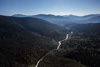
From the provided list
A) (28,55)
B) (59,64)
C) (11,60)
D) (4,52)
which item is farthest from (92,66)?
(4,52)

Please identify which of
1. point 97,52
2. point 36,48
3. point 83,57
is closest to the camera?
point 83,57

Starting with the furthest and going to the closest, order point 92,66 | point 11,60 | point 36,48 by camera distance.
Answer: point 36,48
point 11,60
point 92,66

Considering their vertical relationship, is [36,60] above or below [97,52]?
below

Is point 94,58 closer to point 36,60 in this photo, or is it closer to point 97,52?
point 97,52

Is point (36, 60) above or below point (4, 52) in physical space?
below

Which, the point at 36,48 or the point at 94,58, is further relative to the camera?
the point at 36,48

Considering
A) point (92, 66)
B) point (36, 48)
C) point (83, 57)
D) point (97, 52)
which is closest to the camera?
point (92, 66)

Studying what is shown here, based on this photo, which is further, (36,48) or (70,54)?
(36,48)

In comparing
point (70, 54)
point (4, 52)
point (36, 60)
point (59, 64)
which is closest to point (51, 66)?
point (59, 64)

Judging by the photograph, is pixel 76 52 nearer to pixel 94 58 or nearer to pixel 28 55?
pixel 94 58
